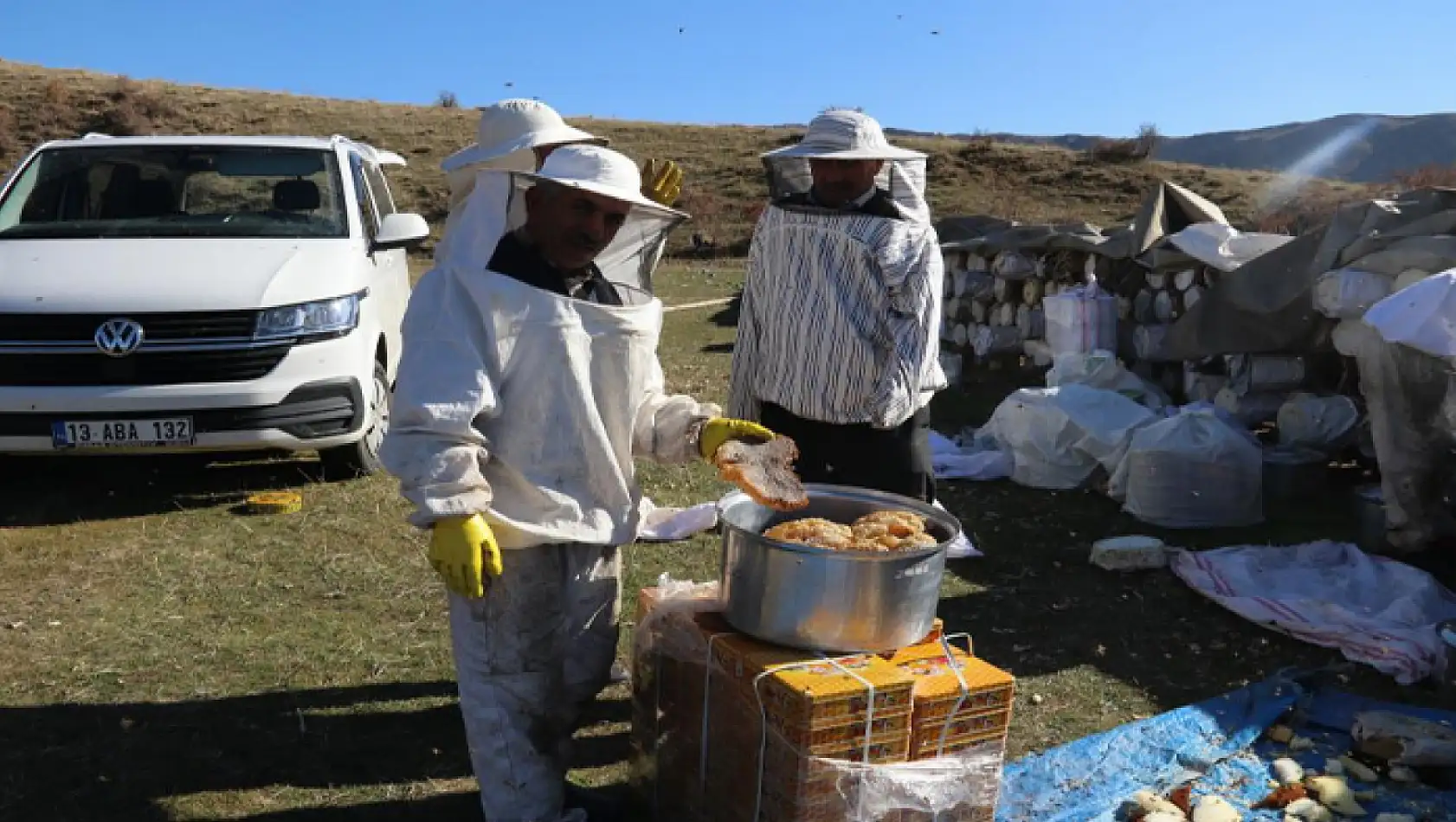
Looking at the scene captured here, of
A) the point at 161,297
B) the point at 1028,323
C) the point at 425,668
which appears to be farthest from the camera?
the point at 1028,323

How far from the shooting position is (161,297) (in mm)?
5656

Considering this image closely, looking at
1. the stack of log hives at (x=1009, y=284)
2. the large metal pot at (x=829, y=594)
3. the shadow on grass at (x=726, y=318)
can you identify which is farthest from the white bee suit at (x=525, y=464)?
the shadow on grass at (x=726, y=318)

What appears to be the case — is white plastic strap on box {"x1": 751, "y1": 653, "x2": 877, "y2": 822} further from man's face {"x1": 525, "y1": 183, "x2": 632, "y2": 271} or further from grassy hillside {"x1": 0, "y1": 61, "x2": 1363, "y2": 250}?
grassy hillside {"x1": 0, "y1": 61, "x2": 1363, "y2": 250}

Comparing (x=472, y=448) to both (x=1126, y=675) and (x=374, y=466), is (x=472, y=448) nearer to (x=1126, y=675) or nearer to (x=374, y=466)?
(x=1126, y=675)

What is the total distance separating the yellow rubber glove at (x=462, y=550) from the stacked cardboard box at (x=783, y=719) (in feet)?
2.03

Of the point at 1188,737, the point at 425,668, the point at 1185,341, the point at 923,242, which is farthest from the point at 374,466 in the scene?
the point at 1185,341

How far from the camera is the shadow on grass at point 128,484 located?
6.02m

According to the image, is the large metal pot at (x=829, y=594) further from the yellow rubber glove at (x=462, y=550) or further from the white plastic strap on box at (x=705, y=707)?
the yellow rubber glove at (x=462, y=550)

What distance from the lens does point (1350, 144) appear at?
71.6 meters

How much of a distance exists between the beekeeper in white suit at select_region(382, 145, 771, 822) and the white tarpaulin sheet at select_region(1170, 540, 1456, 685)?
2.97m

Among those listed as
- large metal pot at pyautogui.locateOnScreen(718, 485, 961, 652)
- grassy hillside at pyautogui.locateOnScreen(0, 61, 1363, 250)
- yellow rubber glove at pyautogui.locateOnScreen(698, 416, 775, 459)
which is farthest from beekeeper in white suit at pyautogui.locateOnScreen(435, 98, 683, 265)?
grassy hillside at pyautogui.locateOnScreen(0, 61, 1363, 250)

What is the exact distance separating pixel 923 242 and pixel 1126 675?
1.96 m

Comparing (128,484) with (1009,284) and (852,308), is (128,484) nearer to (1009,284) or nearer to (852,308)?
(852,308)

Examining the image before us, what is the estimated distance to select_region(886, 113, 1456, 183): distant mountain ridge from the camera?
218 feet
